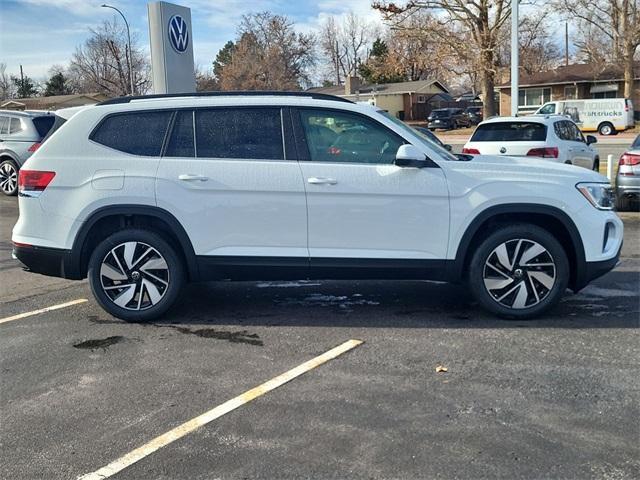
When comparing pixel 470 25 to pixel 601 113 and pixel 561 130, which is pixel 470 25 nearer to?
pixel 601 113

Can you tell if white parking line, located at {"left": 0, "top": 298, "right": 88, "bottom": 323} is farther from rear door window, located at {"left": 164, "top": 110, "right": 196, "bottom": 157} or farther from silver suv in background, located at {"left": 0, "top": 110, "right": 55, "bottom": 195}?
silver suv in background, located at {"left": 0, "top": 110, "right": 55, "bottom": 195}

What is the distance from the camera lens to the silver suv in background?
1377 cm

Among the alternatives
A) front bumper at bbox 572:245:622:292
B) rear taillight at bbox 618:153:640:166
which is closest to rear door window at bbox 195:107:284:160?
front bumper at bbox 572:245:622:292

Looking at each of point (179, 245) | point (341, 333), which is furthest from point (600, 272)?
point (179, 245)

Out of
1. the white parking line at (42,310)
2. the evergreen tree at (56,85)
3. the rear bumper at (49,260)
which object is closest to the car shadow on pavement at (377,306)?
the rear bumper at (49,260)

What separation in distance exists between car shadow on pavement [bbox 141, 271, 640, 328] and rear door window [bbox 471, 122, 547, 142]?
5485 mm

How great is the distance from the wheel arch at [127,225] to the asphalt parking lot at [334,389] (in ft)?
1.79

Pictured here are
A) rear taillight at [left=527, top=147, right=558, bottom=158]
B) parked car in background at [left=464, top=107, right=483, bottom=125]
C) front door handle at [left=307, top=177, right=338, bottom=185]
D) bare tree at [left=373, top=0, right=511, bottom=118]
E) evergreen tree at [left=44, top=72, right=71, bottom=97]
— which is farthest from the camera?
evergreen tree at [left=44, top=72, right=71, bottom=97]

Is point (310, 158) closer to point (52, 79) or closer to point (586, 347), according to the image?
point (586, 347)

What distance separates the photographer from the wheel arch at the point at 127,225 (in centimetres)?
526

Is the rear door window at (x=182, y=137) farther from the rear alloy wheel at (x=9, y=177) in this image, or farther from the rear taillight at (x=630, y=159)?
the rear alloy wheel at (x=9, y=177)

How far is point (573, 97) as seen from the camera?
159 feet

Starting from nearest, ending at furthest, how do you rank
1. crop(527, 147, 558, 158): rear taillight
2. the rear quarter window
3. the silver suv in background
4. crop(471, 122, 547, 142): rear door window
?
crop(527, 147, 558, 158): rear taillight
crop(471, 122, 547, 142): rear door window
the silver suv in background
the rear quarter window

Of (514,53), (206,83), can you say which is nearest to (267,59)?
(206,83)
